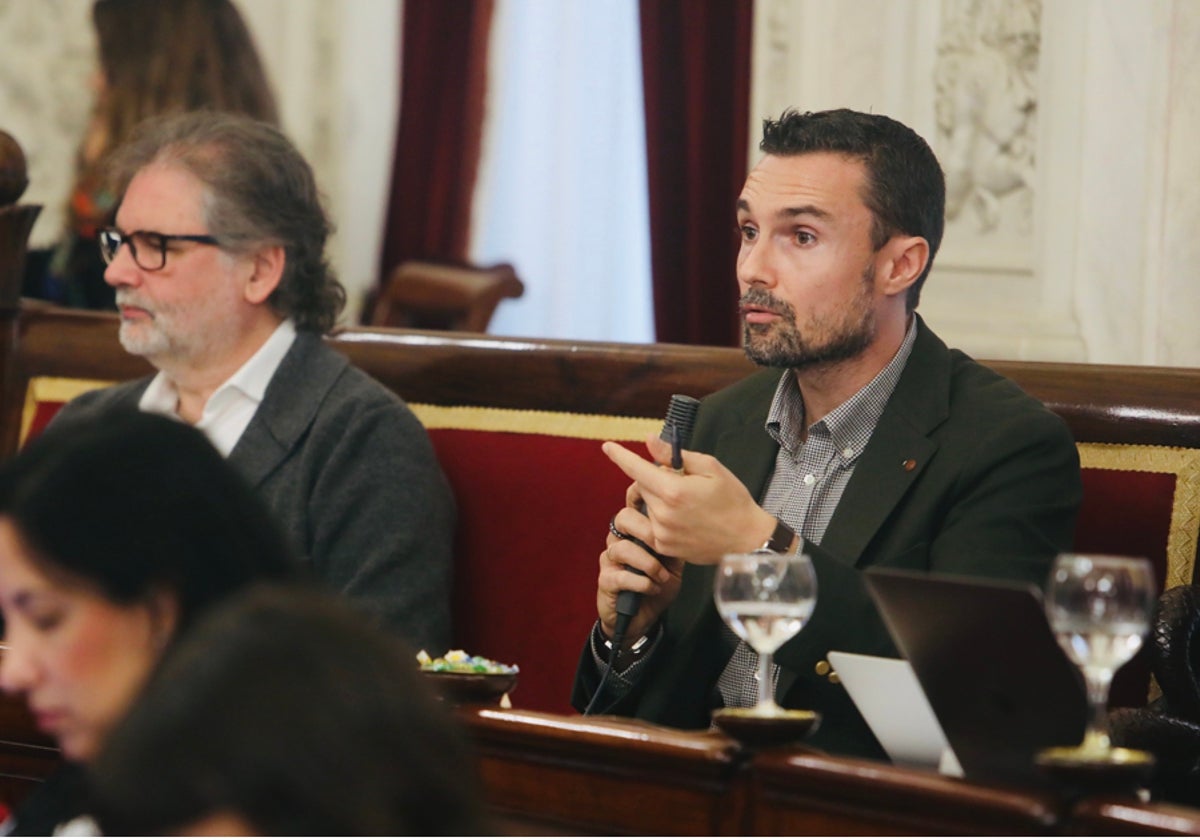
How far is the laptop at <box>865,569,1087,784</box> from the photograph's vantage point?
149 cm

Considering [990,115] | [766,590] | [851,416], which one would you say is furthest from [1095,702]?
[990,115]

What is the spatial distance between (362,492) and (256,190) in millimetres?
607

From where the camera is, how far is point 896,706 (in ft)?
5.94

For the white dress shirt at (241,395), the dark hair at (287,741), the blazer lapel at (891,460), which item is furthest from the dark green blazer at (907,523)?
the dark hair at (287,741)

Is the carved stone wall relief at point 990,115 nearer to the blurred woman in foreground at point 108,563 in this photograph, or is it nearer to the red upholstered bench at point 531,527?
the red upholstered bench at point 531,527

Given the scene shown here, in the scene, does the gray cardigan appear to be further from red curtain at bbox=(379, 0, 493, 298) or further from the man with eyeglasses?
red curtain at bbox=(379, 0, 493, 298)

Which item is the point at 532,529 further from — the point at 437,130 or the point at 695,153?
the point at 437,130

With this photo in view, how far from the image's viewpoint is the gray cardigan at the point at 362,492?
283cm

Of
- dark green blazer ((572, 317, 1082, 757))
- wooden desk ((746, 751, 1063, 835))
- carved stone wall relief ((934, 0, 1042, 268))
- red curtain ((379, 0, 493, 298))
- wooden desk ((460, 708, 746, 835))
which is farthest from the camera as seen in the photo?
red curtain ((379, 0, 493, 298))

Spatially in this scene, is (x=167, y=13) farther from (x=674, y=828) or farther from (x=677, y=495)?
(x=674, y=828)

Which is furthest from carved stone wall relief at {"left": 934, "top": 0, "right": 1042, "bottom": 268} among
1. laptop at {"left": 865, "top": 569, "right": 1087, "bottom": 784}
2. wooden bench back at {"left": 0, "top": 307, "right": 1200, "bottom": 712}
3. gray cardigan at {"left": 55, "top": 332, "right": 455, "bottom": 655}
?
laptop at {"left": 865, "top": 569, "right": 1087, "bottom": 784}

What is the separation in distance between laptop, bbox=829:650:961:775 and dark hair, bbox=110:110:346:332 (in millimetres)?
1578

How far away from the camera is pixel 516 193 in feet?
18.0

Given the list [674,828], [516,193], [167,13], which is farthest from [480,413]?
[167,13]
